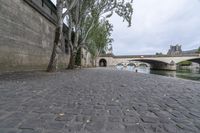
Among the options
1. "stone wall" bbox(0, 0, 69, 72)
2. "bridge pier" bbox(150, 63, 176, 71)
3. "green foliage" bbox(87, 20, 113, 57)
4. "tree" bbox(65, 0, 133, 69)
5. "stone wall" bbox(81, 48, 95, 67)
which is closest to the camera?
"stone wall" bbox(0, 0, 69, 72)

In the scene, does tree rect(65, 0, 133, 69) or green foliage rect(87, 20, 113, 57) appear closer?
tree rect(65, 0, 133, 69)

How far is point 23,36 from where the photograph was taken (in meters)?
10.6

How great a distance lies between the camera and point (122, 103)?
154 inches

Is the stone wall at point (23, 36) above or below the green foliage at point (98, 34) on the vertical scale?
below

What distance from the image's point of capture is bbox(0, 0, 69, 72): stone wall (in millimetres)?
8602

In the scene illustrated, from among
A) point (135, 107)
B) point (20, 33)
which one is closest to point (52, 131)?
point (135, 107)

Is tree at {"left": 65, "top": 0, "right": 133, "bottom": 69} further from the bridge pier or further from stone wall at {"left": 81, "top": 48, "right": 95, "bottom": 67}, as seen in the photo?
the bridge pier

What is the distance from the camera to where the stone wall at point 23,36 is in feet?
28.2

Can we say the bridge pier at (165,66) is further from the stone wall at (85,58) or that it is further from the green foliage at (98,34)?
the green foliage at (98,34)

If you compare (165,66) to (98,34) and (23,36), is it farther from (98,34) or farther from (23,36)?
(23,36)

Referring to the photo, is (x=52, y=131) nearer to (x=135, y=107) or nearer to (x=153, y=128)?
(x=153, y=128)

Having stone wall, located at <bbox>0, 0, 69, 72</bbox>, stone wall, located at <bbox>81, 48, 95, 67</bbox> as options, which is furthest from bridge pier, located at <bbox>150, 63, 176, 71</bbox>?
stone wall, located at <bbox>0, 0, 69, 72</bbox>

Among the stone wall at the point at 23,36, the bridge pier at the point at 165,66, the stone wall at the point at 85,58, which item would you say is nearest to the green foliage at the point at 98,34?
the stone wall at the point at 85,58

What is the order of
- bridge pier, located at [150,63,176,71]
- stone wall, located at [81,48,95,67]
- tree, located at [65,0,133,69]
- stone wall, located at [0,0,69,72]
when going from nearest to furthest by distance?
stone wall, located at [0,0,69,72]
tree, located at [65,0,133,69]
stone wall, located at [81,48,95,67]
bridge pier, located at [150,63,176,71]
